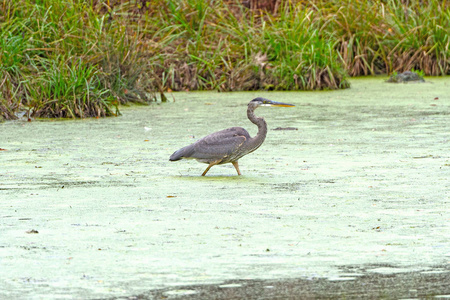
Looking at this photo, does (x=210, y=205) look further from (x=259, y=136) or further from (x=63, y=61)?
(x=63, y=61)

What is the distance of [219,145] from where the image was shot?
5.07m

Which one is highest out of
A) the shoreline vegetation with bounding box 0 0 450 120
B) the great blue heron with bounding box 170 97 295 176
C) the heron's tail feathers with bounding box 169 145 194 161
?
the great blue heron with bounding box 170 97 295 176

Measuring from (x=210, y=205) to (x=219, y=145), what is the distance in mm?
902

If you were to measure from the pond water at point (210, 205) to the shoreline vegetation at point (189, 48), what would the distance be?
0.73 m

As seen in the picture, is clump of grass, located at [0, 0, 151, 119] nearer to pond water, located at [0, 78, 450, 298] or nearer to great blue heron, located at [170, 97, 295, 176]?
pond water, located at [0, 78, 450, 298]

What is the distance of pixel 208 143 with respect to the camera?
5098 millimetres

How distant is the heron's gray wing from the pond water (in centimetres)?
14

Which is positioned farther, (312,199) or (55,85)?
(55,85)

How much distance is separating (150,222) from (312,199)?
3.03 feet

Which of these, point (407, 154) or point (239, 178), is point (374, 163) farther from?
point (239, 178)

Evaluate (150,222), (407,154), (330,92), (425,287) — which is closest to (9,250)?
(150,222)

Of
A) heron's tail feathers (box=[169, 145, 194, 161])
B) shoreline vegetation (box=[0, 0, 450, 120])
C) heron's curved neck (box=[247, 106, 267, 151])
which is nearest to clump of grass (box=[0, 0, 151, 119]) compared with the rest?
shoreline vegetation (box=[0, 0, 450, 120])

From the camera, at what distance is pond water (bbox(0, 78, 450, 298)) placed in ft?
10.1

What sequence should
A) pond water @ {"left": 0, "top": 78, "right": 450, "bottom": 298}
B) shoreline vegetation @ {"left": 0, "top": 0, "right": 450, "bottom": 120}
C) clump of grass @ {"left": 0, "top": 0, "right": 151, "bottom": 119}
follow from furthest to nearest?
shoreline vegetation @ {"left": 0, "top": 0, "right": 450, "bottom": 120} → clump of grass @ {"left": 0, "top": 0, "right": 151, "bottom": 119} → pond water @ {"left": 0, "top": 78, "right": 450, "bottom": 298}
